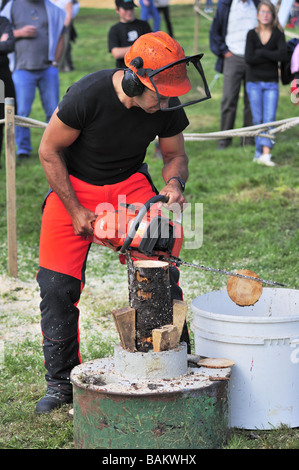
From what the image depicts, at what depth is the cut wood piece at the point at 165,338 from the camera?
3123 mm

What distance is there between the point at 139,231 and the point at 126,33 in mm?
6131

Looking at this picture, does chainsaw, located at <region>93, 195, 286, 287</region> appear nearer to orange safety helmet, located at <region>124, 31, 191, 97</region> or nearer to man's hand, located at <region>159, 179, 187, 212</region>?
man's hand, located at <region>159, 179, 187, 212</region>

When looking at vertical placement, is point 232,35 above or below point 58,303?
above

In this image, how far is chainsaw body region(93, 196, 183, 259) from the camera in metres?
3.09

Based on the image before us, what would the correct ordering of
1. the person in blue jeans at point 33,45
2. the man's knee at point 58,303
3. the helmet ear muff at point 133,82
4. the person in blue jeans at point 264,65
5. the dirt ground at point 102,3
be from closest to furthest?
1. the helmet ear muff at point 133,82
2. the man's knee at point 58,303
3. the person in blue jeans at point 264,65
4. the person in blue jeans at point 33,45
5. the dirt ground at point 102,3

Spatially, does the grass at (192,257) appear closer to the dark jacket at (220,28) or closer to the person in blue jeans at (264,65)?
the person in blue jeans at (264,65)

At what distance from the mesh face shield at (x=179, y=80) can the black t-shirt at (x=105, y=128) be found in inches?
8.6

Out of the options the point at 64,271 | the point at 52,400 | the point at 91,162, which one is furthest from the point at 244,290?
the point at 52,400

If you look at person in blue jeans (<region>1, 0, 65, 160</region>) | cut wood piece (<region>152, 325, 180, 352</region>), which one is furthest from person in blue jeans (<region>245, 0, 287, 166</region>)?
cut wood piece (<region>152, 325, 180, 352</region>)

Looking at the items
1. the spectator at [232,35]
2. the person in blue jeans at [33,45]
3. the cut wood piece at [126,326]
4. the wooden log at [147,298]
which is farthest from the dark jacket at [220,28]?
the cut wood piece at [126,326]

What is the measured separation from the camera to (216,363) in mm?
3271

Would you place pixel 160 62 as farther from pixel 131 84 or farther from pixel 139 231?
pixel 139 231

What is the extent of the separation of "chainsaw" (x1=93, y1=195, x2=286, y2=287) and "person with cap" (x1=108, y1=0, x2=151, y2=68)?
5692 mm

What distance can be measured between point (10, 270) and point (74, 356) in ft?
7.82
